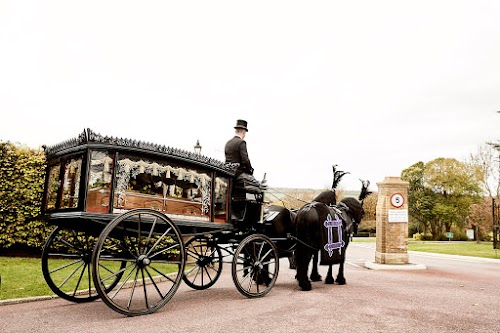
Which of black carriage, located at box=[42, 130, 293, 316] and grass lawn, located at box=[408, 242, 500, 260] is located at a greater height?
black carriage, located at box=[42, 130, 293, 316]

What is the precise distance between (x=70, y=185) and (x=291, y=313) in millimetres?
3799

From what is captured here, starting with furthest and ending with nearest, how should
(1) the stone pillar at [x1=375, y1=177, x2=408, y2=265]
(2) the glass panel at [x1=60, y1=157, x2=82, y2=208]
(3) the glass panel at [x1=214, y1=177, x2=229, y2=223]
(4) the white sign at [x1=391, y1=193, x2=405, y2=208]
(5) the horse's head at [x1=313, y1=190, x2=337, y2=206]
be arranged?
(4) the white sign at [x1=391, y1=193, x2=405, y2=208] → (1) the stone pillar at [x1=375, y1=177, x2=408, y2=265] → (5) the horse's head at [x1=313, y1=190, x2=337, y2=206] → (3) the glass panel at [x1=214, y1=177, x2=229, y2=223] → (2) the glass panel at [x1=60, y1=157, x2=82, y2=208]

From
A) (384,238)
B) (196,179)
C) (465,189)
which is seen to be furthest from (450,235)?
Answer: (196,179)

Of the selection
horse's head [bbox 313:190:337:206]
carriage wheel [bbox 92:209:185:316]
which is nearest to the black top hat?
horse's head [bbox 313:190:337:206]

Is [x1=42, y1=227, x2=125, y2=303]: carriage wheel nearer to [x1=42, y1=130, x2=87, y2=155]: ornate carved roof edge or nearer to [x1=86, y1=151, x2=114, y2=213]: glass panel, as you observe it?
[x1=86, y1=151, x2=114, y2=213]: glass panel

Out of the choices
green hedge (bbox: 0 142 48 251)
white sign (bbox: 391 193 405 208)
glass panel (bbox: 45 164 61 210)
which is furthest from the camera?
white sign (bbox: 391 193 405 208)

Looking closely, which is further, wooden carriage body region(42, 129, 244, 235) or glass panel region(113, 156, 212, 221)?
glass panel region(113, 156, 212, 221)

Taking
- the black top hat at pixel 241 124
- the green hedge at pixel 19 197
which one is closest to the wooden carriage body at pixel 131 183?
the black top hat at pixel 241 124

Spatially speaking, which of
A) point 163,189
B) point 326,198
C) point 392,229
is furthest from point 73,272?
point 392,229

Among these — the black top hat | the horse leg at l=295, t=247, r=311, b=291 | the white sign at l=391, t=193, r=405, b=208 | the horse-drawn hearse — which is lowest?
the horse leg at l=295, t=247, r=311, b=291

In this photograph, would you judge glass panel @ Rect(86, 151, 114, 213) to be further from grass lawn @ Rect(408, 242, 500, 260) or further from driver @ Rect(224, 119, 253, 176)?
grass lawn @ Rect(408, 242, 500, 260)

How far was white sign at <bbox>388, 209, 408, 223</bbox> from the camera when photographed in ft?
47.1

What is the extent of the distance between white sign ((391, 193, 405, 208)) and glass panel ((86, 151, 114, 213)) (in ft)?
37.7

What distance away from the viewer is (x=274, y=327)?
4992mm
